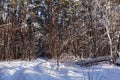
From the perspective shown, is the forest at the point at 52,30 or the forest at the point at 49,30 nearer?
the forest at the point at 52,30

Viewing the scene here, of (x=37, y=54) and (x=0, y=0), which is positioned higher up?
(x=0, y=0)

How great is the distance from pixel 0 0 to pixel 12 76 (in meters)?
16.8

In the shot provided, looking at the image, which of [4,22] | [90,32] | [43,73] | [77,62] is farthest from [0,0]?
[43,73]

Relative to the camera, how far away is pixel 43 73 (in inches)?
A: 447

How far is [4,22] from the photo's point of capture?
1035 inches

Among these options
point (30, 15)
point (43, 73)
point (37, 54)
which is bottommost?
point (37, 54)

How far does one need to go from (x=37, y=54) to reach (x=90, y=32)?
5575 mm

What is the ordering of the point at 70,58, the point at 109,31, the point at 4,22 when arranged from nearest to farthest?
the point at 70,58 < the point at 109,31 < the point at 4,22

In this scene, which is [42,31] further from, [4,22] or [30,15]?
[4,22]

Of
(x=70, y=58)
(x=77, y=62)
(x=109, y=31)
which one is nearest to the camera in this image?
(x=77, y=62)

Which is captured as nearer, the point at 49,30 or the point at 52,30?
the point at 52,30

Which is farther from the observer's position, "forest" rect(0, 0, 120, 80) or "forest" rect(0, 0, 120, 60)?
"forest" rect(0, 0, 120, 60)

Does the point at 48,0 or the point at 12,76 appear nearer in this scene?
the point at 12,76

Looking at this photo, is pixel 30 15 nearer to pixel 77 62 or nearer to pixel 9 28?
pixel 9 28
